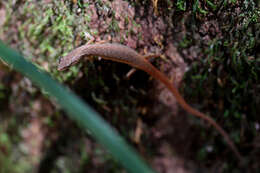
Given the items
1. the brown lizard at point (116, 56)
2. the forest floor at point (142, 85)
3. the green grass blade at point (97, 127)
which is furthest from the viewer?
the brown lizard at point (116, 56)

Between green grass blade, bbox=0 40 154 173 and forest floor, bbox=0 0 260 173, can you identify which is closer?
green grass blade, bbox=0 40 154 173

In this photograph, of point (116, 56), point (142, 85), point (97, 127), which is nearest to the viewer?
point (97, 127)

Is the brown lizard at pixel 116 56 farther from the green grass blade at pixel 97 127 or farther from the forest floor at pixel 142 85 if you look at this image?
the green grass blade at pixel 97 127

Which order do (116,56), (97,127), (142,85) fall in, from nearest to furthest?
1. (97,127)
2. (116,56)
3. (142,85)

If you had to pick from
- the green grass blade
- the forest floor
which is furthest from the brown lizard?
the green grass blade

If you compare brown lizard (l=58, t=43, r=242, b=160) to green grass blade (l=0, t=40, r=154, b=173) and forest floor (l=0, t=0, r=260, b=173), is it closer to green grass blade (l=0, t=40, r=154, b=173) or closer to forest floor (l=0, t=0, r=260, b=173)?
forest floor (l=0, t=0, r=260, b=173)

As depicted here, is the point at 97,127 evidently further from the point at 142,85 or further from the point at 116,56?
the point at 142,85

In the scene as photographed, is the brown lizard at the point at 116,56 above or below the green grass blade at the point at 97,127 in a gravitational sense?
above

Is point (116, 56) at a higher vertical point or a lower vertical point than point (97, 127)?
higher

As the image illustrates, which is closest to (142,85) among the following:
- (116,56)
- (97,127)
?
(116,56)

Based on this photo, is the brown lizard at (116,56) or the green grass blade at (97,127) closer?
the green grass blade at (97,127)

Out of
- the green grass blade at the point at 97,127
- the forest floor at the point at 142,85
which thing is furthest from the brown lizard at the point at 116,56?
the green grass blade at the point at 97,127
